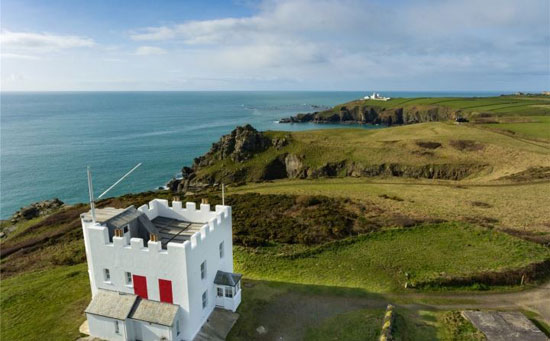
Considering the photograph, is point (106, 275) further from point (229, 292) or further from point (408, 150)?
point (408, 150)

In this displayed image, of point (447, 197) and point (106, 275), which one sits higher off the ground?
point (106, 275)

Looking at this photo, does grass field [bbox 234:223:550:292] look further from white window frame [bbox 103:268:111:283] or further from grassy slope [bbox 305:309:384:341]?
white window frame [bbox 103:268:111:283]

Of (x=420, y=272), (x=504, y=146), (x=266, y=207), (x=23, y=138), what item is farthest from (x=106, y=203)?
(x=23, y=138)

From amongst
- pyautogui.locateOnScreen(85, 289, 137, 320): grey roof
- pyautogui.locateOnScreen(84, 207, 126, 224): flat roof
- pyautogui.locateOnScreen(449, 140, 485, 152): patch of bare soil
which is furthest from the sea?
pyautogui.locateOnScreen(449, 140, 485, 152): patch of bare soil

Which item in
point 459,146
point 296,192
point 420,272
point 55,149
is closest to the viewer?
point 420,272

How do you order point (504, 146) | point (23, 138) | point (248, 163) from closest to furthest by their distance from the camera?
point (504, 146) → point (248, 163) → point (23, 138)

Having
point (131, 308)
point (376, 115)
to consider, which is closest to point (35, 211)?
point (131, 308)

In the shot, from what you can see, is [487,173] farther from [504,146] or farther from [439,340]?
[439,340]
